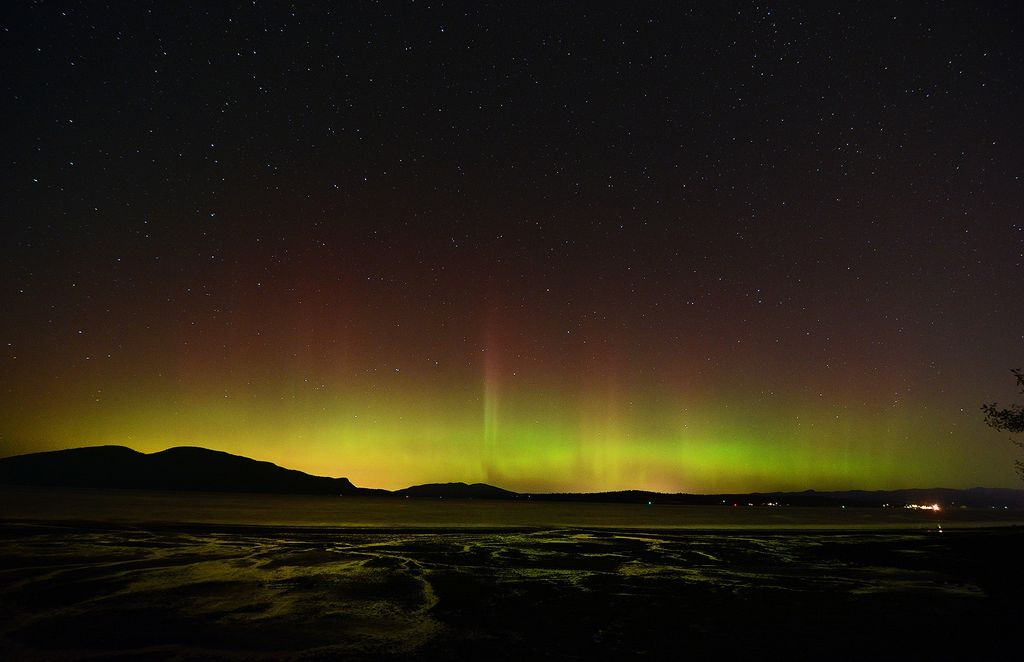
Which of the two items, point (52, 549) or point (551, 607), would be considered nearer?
point (551, 607)

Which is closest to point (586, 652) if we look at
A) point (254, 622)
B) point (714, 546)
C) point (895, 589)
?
point (254, 622)

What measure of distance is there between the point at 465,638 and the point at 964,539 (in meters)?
36.1

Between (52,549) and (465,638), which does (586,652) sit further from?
(52,549)

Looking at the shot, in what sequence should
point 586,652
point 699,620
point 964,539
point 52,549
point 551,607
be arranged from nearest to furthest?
point 586,652, point 699,620, point 551,607, point 52,549, point 964,539

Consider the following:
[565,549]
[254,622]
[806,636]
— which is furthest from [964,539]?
[254,622]

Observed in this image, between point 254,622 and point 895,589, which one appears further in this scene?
point 895,589

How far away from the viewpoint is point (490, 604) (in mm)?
15641

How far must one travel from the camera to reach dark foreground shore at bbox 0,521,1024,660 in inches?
453

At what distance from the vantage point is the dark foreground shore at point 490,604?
37.8 feet

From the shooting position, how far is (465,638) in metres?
12.1

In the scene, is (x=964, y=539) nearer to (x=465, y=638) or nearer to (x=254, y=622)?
(x=465, y=638)

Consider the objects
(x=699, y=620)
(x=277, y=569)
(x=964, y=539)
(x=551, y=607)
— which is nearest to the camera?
(x=699, y=620)

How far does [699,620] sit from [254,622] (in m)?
8.95

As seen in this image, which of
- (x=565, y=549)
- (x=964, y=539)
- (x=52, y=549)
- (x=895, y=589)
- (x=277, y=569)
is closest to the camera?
(x=895, y=589)
